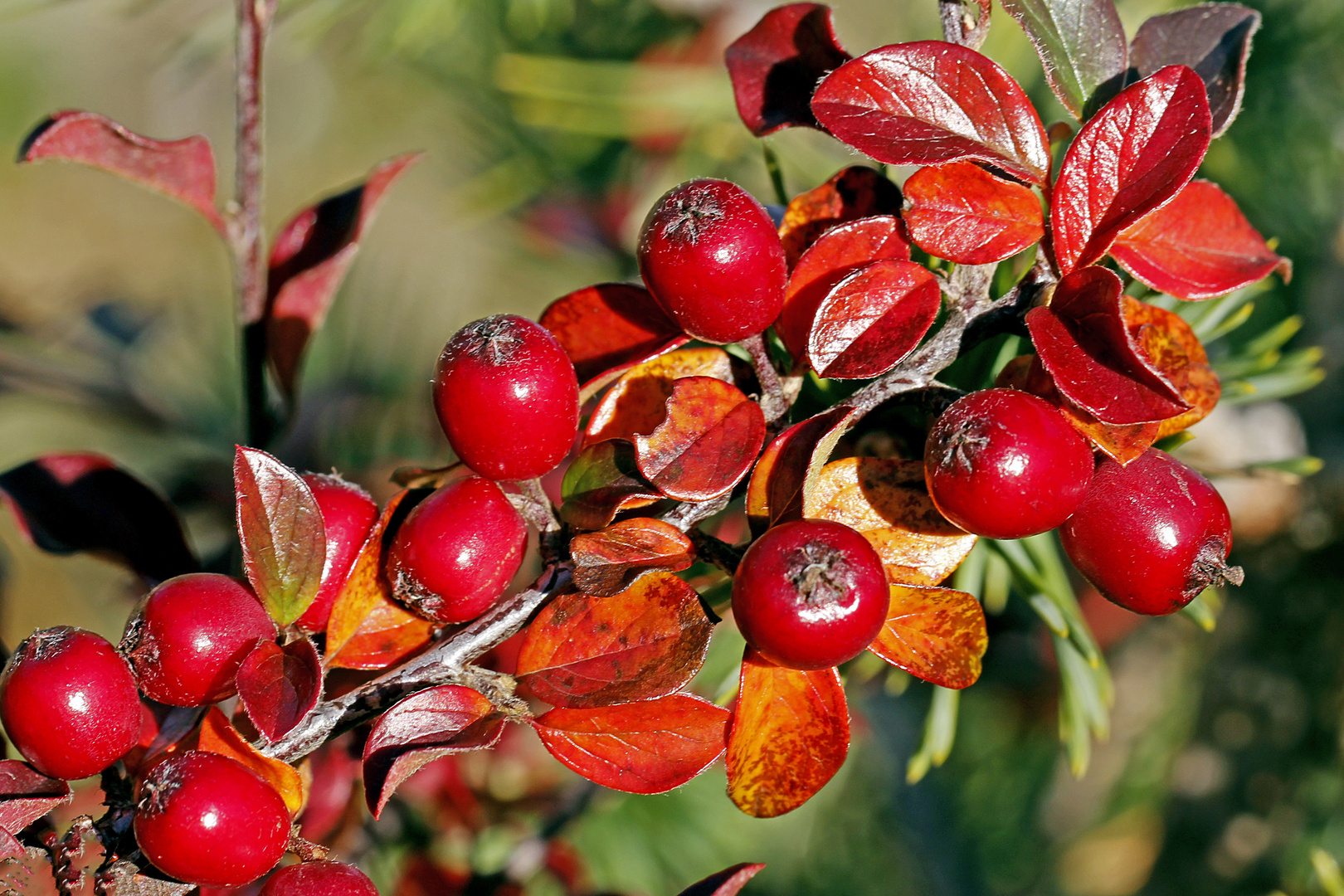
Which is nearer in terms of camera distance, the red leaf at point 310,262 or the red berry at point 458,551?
the red berry at point 458,551

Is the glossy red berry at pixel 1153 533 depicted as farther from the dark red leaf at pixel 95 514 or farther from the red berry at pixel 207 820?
the dark red leaf at pixel 95 514

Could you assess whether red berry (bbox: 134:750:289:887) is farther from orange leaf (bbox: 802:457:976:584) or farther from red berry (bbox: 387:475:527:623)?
orange leaf (bbox: 802:457:976:584)

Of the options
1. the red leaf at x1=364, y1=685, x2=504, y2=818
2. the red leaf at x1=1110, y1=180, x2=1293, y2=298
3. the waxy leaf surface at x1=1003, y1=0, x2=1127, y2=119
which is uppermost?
the waxy leaf surface at x1=1003, y1=0, x2=1127, y2=119

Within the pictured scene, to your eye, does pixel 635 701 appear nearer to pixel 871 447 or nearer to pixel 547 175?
pixel 871 447

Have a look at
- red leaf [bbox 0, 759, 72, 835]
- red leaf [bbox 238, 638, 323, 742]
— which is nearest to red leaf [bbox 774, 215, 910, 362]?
red leaf [bbox 238, 638, 323, 742]

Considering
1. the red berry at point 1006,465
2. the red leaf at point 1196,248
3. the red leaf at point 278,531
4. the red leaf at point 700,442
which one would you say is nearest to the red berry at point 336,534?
the red leaf at point 278,531

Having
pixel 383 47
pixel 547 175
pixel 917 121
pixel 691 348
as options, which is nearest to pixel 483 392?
pixel 691 348

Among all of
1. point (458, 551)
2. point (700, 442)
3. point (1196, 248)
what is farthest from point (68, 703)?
point (1196, 248)
